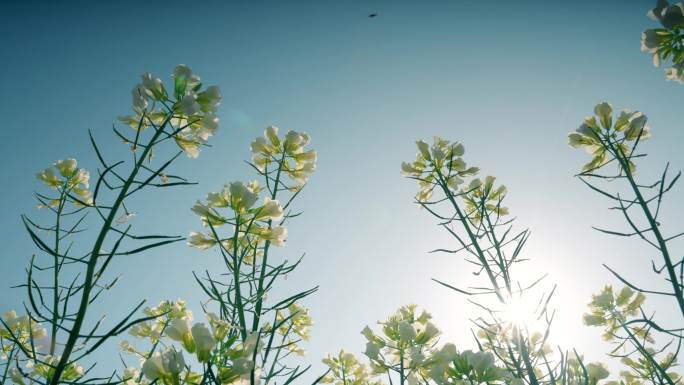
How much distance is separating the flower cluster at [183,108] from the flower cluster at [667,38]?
98.8 inches

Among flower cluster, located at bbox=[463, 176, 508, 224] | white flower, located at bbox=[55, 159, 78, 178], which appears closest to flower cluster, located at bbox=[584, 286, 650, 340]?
flower cluster, located at bbox=[463, 176, 508, 224]

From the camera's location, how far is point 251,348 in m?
1.22

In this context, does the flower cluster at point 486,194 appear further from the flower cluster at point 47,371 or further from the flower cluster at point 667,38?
the flower cluster at point 47,371

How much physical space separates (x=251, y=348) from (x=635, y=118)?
2.97 m

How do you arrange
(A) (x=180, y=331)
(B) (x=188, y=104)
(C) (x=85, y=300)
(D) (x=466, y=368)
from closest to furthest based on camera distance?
(C) (x=85, y=300), (A) (x=180, y=331), (B) (x=188, y=104), (D) (x=466, y=368)

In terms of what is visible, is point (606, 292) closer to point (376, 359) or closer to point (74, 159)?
point (376, 359)

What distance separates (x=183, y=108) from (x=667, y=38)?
111 inches

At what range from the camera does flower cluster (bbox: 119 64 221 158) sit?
1.86 meters

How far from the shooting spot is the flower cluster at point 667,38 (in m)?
1.97

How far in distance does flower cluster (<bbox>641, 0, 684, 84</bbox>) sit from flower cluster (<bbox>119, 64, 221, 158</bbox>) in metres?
2.51

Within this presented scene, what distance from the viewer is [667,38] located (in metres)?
2.18

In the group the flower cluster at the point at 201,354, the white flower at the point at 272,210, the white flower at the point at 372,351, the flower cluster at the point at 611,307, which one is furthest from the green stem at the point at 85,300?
the flower cluster at the point at 611,307

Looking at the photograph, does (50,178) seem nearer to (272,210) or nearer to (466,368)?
A: (272,210)

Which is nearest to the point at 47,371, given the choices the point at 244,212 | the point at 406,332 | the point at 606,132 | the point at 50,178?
the point at 50,178
